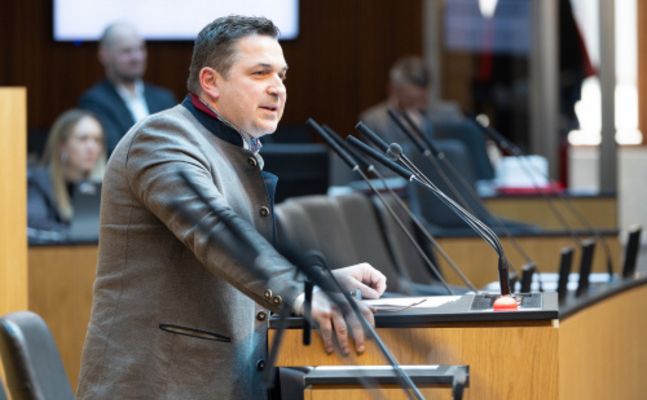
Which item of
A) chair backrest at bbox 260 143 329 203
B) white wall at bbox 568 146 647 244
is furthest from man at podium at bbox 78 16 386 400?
white wall at bbox 568 146 647 244

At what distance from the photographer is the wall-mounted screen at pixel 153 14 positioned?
27.8 feet

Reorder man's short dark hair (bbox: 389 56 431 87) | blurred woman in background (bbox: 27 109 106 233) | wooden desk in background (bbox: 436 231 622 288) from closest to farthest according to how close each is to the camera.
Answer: wooden desk in background (bbox: 436 231 622 288), blurred woman in background (bbox: 27 109 106 233), man's short dark hair (bbox: 389 56 431 87)

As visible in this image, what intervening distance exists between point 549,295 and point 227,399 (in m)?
0.62

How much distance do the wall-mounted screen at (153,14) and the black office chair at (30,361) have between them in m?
6.69

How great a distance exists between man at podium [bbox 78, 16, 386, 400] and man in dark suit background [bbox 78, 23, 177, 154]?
365 cm

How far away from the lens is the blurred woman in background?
16.3 feet

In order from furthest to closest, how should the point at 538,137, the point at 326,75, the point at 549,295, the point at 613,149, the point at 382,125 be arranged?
the point at 326,75 < the point at 538,137 < the point at 613,149 < the point at 382,125 < the point at 549,295

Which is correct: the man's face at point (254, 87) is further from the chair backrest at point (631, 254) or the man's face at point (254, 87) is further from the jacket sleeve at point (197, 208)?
the chair backrest at point (631, 254)

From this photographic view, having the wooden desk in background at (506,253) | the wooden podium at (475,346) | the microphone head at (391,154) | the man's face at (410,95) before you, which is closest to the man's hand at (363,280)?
the wooden podium at (475,346)

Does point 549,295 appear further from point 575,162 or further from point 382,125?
point 575,162

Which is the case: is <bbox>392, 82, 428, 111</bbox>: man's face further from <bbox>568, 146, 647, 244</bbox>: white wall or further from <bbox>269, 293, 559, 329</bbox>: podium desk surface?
<bbox>269, 293, 559, 329</bbox>: podium desk surface

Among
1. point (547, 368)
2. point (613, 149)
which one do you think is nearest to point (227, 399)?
point (547, 368)

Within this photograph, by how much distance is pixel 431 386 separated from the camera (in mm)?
1840

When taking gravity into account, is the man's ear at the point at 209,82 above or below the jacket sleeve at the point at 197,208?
above
